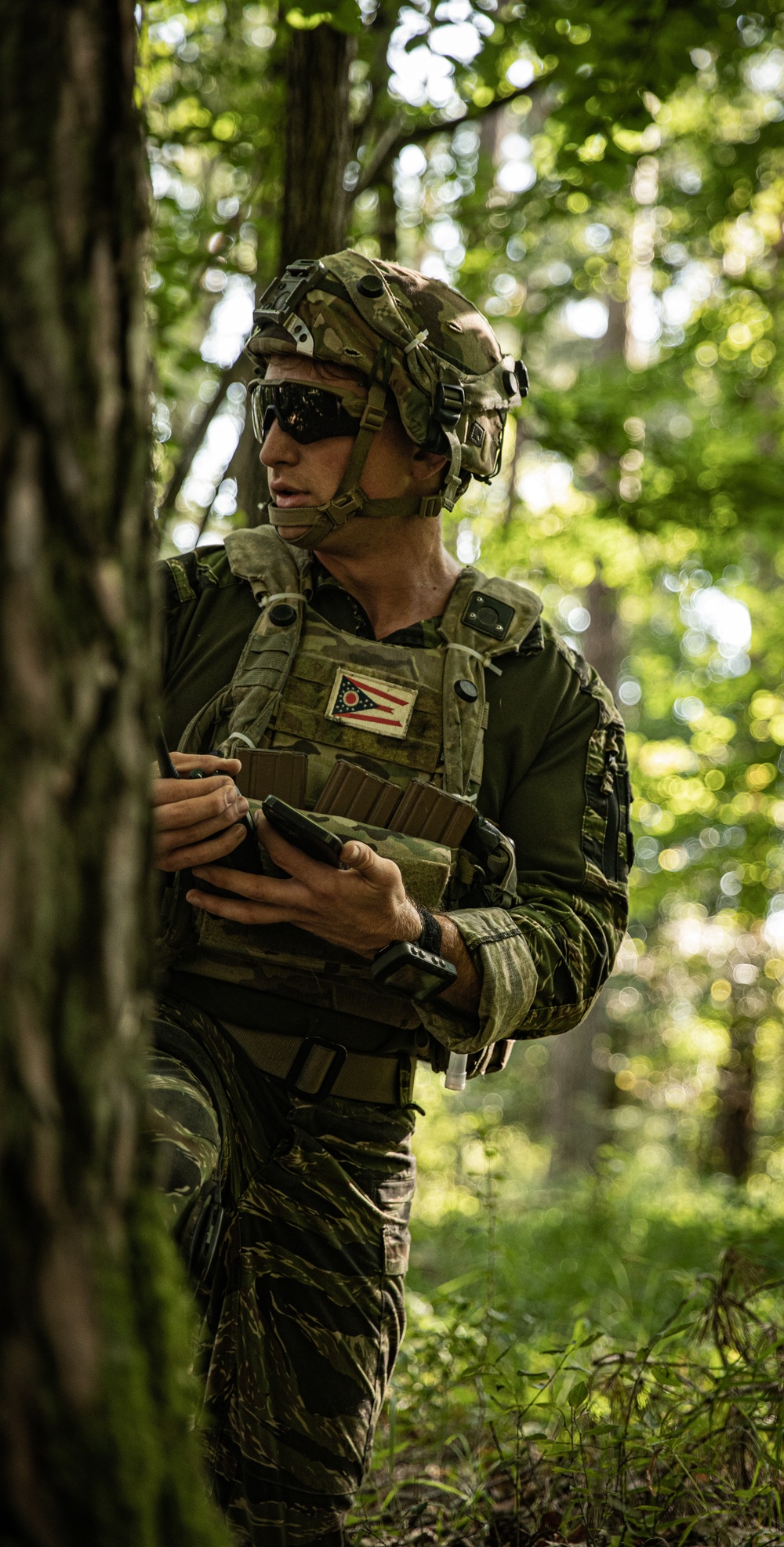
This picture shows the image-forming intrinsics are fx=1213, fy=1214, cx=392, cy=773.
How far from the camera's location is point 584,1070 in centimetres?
1366

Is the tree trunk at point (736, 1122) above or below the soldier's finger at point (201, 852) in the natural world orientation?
below

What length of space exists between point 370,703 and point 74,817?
192 cm

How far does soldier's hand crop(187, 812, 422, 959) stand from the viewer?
2.32 meters

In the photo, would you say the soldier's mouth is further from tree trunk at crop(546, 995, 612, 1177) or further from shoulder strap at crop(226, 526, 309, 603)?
tree trunk at crop(546, 995, 612, 1177)

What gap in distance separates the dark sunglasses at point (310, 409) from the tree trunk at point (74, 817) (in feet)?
6.07

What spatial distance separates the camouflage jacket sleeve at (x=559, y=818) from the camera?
276 centimetres

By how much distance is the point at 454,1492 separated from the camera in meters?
2.76

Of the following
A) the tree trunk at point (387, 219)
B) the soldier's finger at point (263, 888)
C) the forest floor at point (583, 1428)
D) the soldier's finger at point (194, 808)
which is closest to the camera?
the soldier's finger at point (194, 808)

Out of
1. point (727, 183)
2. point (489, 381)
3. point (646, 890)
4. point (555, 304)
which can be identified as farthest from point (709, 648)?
point (489, 381)

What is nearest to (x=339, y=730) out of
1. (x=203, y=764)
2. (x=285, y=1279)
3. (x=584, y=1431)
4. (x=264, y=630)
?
(x=264, y=630)

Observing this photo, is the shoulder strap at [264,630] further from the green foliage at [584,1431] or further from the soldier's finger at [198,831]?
the green foliage at [584,1431]

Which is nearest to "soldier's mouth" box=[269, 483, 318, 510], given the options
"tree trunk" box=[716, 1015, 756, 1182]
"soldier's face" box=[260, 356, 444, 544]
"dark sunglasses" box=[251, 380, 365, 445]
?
"soldier's face" box=[260, 356, 444, 544]

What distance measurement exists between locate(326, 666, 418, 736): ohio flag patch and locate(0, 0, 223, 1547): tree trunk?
178cm

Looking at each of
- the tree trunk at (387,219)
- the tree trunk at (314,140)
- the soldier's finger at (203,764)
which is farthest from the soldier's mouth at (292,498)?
the tree trunk at (387,219)
